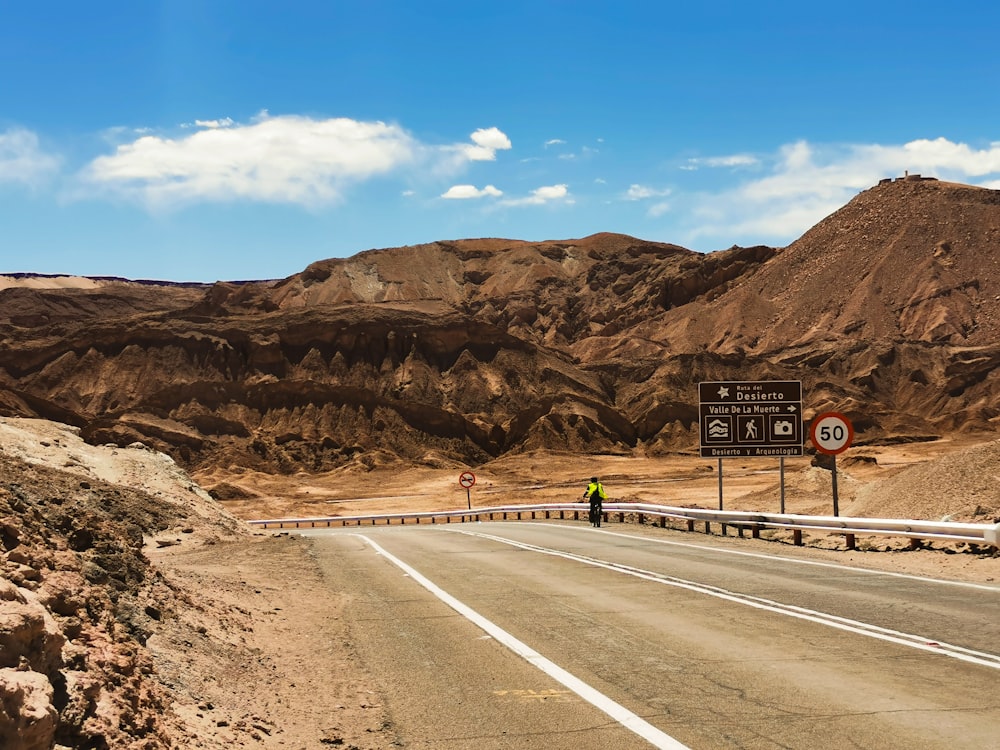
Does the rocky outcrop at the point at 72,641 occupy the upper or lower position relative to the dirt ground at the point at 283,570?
upper

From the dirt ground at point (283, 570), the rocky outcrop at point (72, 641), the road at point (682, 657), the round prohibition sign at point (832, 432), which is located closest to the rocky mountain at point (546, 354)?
the dirt ground at point (283, 570)

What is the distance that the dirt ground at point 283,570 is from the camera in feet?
23.8

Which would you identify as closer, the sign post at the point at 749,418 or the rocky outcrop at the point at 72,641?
the rocky outcrop at the point at 72,641

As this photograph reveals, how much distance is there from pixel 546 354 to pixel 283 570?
94.9 meters

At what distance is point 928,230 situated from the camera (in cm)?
Answer: 14075

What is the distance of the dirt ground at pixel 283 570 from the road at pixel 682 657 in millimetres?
464

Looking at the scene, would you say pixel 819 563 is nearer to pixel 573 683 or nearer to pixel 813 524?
pixel 813 524

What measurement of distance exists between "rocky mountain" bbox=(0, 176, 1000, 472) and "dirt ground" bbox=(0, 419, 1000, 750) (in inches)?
1085

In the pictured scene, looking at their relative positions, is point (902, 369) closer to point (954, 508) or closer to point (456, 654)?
point (954, 508)

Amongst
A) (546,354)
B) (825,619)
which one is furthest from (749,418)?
(546,354)

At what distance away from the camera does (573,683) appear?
26.1 feet

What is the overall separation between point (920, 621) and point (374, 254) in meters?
168

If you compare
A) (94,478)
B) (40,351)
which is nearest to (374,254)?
(40,351)

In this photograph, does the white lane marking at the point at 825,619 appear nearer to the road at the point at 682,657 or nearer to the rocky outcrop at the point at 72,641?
the road at the point at 682,657
